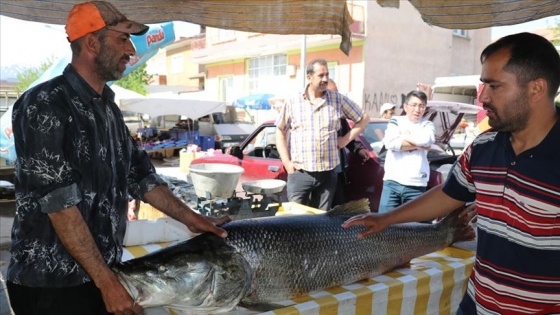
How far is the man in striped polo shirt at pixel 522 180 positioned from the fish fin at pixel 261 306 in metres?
0.84

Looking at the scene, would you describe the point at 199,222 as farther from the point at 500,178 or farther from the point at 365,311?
the point at 500,178

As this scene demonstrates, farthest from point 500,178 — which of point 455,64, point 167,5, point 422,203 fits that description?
point 455,64

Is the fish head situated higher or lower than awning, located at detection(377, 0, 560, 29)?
lower

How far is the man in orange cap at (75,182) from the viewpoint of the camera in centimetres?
168

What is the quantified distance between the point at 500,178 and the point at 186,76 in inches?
1474

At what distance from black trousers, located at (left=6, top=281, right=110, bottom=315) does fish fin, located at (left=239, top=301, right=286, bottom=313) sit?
0.62 m

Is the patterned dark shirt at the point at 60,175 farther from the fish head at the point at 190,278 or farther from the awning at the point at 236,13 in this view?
the awning at the point at 236,13

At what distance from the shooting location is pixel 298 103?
4.57 metres

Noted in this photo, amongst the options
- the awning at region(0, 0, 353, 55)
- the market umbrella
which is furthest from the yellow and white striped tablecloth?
the market umbrella

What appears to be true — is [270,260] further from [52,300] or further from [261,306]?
[52,300]

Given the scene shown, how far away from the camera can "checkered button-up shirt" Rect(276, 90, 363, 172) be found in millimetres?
4438

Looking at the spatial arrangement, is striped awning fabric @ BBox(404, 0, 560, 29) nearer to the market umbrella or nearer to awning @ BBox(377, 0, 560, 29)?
awning @ BBox(377, 0, 560, 29)

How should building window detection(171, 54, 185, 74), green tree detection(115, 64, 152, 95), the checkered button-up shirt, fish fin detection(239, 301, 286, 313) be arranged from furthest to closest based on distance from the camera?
building window detection(171, 54, 185, 74) < green tree detection(115, 64, 152, 95) < the checkered button-up shirt < fish fin detection(239, 301, 286, 313)

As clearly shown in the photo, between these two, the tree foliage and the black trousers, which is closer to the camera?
the black trousers
